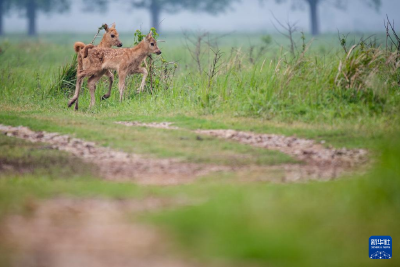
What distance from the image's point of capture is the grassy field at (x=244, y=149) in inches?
195

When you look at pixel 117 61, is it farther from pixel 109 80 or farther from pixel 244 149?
pixel 244 149

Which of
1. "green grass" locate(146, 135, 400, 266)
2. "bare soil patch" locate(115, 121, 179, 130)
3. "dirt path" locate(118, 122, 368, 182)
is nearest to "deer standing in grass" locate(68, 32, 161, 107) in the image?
"bare soil patch" locate(115, 121, 179, 130)

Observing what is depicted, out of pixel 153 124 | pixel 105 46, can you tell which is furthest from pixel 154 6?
pixel 153 124

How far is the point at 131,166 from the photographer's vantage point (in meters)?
7.81

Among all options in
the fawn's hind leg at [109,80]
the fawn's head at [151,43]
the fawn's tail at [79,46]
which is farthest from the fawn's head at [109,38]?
the fawn's head at [151,43]

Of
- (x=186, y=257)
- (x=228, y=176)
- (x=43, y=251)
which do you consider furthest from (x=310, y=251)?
(x=228, y=176)

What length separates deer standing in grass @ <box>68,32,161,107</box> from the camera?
13188mm

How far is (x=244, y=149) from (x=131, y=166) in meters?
1.78

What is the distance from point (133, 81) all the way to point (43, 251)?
9.85 metres

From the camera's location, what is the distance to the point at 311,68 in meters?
12.0

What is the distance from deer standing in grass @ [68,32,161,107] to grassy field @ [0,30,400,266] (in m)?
0.47

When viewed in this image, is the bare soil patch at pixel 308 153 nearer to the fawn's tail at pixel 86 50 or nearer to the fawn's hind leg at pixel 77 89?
the fawn's hind leg at pixel 77 89

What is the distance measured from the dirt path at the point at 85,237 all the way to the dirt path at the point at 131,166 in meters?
1.29

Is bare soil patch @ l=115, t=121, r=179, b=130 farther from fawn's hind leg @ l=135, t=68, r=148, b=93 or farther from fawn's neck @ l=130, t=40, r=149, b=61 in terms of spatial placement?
fawn's neck @ l=130, t=40, r=149, b=61
